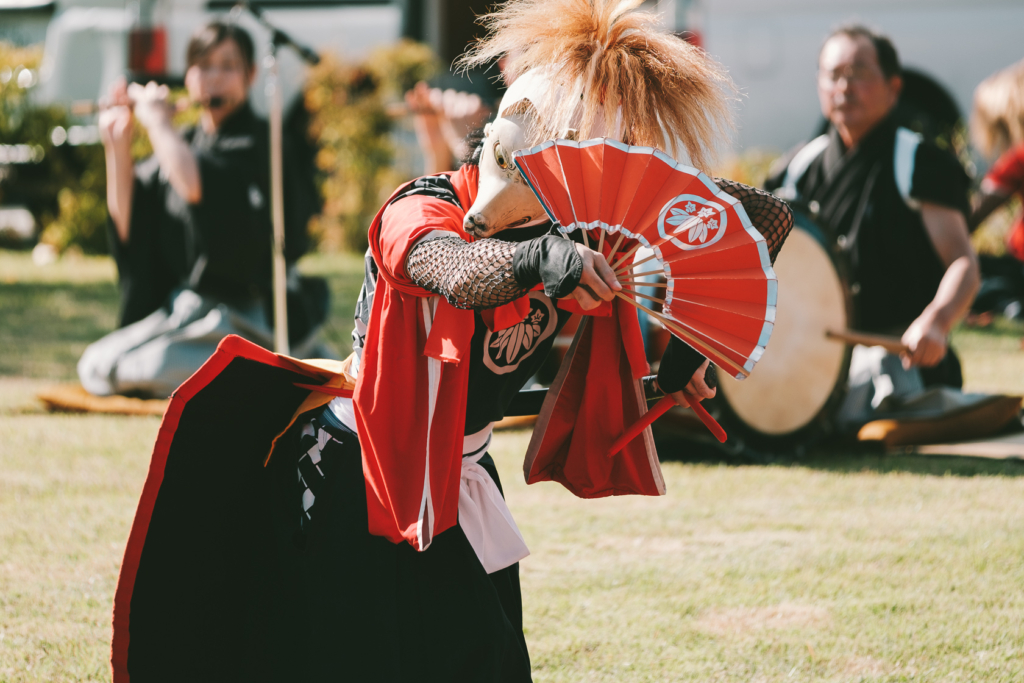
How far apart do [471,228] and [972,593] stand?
1.93 meters

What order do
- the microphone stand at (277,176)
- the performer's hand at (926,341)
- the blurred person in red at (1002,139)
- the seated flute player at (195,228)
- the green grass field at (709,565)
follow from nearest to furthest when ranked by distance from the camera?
the green grass field at (709,565)
the performer's hand at (926,341)
the microphone stand at (277,176)
the seated flute player at (195,228)
the blurred person in red at (1002,139)

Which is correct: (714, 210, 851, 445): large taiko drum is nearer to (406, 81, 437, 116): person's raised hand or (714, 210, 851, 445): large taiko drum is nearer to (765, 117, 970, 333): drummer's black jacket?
(765, 117, 970, 333): drummer's black jacket

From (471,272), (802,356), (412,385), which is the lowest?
(802,356)

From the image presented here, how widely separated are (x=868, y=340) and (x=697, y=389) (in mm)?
2444

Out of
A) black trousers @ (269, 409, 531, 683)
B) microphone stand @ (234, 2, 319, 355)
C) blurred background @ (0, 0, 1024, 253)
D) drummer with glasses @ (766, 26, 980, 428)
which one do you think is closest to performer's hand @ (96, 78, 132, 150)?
microphone stand @ (234, 2, 319, 355)

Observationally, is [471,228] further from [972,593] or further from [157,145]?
[157,145]

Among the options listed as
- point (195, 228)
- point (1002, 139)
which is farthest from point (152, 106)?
point (1002, 139)

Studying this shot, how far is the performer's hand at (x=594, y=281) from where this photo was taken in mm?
1382

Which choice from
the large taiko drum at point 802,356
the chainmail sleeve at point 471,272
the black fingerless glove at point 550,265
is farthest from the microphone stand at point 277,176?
the black fingerless glove at point 550,265

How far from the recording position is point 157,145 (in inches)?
197

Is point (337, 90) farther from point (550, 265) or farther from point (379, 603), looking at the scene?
point (550, 265)

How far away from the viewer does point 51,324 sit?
6.76m

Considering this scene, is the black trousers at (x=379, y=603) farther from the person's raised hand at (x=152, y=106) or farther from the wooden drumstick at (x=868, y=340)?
the person's raised hand at (x=152, y=106)

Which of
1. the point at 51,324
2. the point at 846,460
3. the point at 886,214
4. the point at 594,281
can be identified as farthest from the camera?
the point at 51,324
